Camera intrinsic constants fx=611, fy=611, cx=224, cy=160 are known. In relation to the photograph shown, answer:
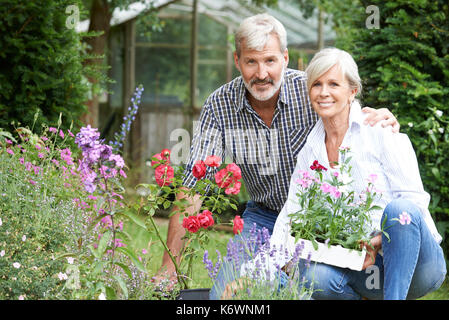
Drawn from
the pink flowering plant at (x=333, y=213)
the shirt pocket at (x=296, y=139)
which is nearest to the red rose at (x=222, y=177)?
the pink flowering plant at (x=333, y=213)

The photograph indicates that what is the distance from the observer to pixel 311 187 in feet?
7.11

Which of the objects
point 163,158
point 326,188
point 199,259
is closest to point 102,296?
point 163,158

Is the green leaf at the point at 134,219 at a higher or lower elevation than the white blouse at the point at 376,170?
lower

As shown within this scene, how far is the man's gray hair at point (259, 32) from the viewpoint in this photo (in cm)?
275

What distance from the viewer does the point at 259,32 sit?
2760 mm

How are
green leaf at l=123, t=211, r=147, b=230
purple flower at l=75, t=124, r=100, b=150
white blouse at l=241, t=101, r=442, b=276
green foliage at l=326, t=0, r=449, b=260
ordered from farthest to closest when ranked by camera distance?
1. green foliage at l=326, t=0, r=449, b=260
2. white blouse at l=241, t=101, r=442, b=276
3. green leaf at l=123, t=211, r=147, b=230
4. purple flower at l=75, t=124, r=100, b=150

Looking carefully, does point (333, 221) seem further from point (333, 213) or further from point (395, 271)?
point (395, 271)

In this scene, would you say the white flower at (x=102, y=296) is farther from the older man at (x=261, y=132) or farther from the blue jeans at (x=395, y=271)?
the older man at (x=261, y=132)

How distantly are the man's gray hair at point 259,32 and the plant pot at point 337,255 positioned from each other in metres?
1.02

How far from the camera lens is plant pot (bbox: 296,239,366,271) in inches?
84.0

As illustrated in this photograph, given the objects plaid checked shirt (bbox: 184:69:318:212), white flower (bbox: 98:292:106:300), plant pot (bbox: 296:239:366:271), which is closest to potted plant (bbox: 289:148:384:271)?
plant pot (bbox: 296:239:366:271)

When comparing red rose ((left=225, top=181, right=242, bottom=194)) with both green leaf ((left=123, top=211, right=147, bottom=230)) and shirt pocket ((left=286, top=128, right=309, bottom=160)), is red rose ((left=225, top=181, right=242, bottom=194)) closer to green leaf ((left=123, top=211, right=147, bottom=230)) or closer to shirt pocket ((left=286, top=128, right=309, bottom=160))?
green leaf ((left=123, top=211, right=147, bottom=230))

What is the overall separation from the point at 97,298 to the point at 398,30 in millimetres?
2647

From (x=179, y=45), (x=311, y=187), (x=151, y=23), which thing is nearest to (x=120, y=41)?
(x=179, y=45)
